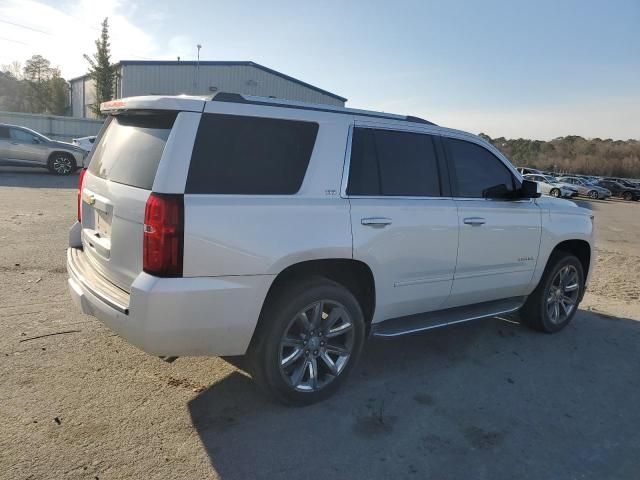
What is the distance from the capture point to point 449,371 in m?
4.32

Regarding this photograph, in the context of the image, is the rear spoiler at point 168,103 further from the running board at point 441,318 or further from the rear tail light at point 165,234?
the running board at point 441,318

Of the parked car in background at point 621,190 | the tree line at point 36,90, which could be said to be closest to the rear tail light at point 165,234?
the parked car in background at point 621,190

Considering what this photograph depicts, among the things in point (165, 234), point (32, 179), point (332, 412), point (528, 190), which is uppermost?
point (528, 190)

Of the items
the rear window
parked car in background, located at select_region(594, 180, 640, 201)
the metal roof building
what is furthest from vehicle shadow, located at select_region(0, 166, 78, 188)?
parked car in background, located at select_region(594, 180, 640, 201)

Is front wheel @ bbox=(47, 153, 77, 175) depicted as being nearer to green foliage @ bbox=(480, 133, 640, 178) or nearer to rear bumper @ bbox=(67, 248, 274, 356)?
rear bumper @ bbox=(67, 248, 274, 356)

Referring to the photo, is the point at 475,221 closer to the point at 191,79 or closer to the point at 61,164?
the point at 61,164

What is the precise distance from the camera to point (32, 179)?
16938 mm

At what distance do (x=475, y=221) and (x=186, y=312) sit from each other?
254cm

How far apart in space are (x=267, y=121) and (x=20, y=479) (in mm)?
2370

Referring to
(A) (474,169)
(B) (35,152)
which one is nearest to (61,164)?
(B) (35,152)

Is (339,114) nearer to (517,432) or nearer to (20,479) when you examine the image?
(517,432)

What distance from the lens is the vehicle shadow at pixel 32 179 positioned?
50.5 ft

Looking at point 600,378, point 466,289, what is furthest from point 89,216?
point 600,378

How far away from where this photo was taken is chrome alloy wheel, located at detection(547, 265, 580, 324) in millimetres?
5418
